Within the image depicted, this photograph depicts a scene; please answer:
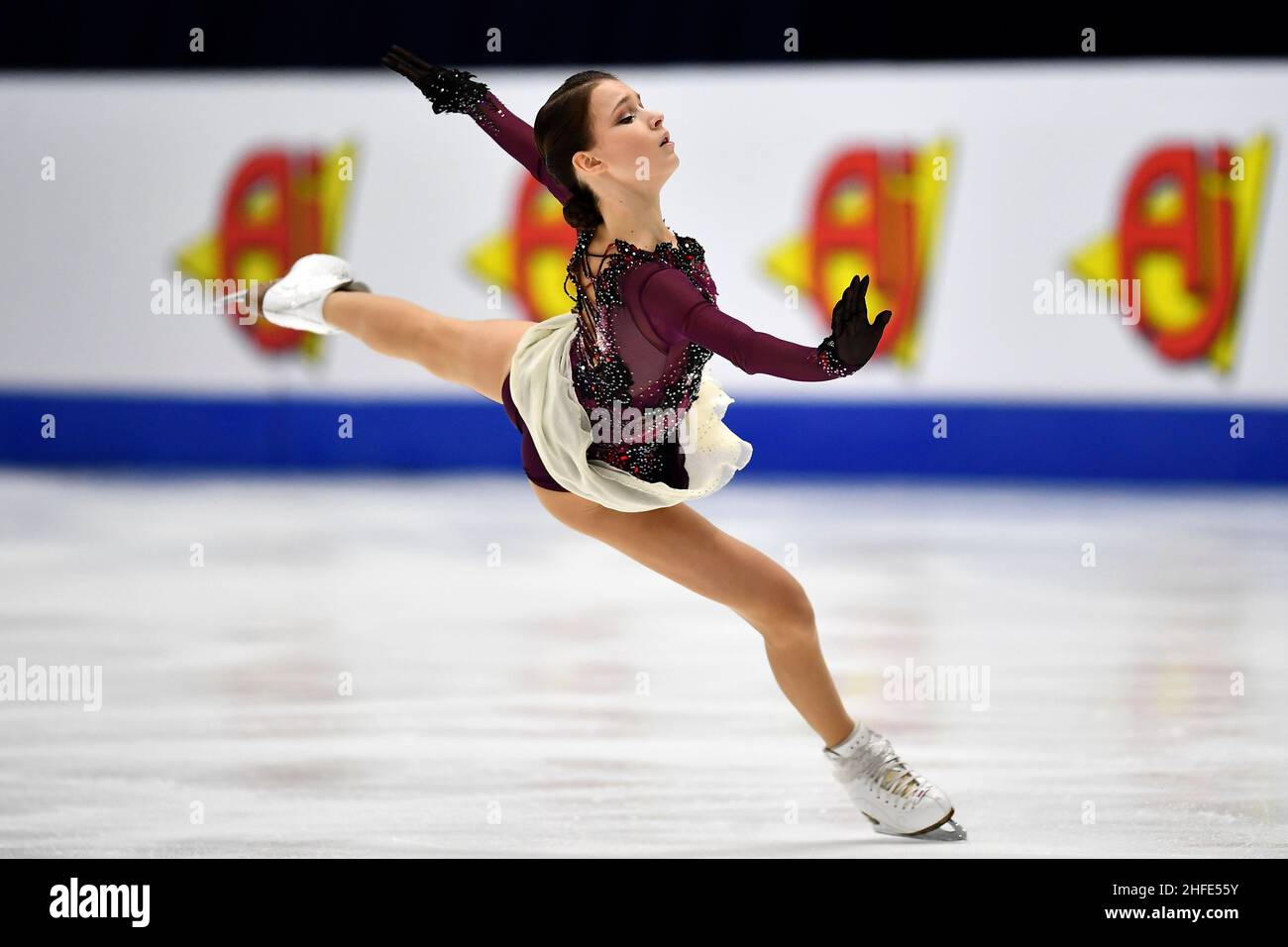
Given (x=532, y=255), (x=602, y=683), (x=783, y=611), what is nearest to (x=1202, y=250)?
(x=532, y=255)

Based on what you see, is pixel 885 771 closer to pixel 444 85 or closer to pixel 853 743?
pixel 853 743

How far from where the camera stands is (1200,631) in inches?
189

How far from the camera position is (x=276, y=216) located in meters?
8.35

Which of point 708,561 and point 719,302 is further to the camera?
point 719,302

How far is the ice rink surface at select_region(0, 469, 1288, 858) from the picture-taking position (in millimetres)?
3094

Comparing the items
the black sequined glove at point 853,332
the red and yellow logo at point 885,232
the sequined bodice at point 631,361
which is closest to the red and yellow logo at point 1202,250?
the red and yellow logo at point 885,232

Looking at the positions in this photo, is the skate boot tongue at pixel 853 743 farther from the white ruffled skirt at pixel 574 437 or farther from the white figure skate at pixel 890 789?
the white ruffled skirt at pixel 574 437

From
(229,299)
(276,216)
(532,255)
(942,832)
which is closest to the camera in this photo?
(942,832)

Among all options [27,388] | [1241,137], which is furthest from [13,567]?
[1241,137]

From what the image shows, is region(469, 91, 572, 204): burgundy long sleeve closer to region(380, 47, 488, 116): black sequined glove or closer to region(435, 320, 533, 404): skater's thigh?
region(380, 47, 488, 116): black sequined glove

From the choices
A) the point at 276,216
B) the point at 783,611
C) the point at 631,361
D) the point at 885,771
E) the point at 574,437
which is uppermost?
the point at 276,216

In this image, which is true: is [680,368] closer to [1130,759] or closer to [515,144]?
[515,144]

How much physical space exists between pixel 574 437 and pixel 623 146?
50 centimetres

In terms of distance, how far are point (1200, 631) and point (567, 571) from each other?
218cm
